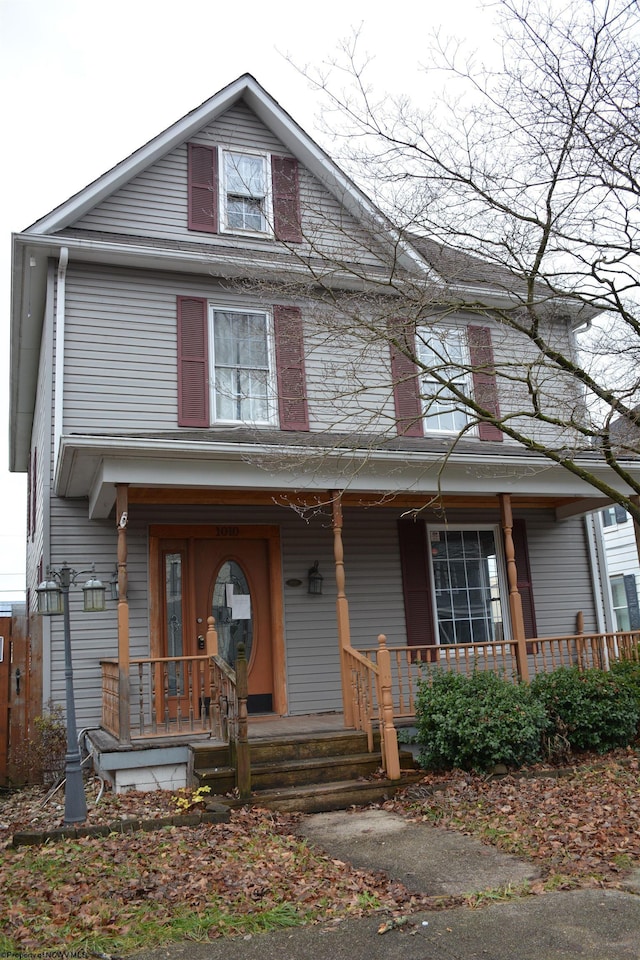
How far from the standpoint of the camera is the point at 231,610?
10.6m

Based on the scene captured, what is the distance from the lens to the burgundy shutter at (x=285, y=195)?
37.9 ft

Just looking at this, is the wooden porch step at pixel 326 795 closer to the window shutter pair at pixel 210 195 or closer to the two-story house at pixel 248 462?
the two-story house at pixel 248 462

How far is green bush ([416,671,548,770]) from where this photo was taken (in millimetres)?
7988

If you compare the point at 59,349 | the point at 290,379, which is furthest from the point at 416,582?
the point at 59,349

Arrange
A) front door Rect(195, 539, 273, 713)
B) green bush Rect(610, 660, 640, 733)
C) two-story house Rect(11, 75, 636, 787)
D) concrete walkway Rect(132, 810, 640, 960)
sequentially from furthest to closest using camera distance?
front door Rect(195, 539, 273, 713)
two-story house Rect(11, 75, 636, 787)
green bush Rect(610, 660, 640, 733)
concrete walkway Rect(132, 810, 640, 960)

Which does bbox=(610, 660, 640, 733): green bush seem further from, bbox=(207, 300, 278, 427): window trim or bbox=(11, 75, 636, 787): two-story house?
bbox=(207, 300, 278, 427): window trim

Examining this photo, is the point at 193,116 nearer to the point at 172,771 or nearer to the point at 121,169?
the point at 121,169

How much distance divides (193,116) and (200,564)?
6344 mm

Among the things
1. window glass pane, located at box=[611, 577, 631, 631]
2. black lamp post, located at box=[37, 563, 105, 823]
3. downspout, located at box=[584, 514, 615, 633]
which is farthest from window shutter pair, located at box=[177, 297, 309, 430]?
window glass pane, located at box=[611, 577, 631, 631]

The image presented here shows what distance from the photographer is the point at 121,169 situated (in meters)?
11.0

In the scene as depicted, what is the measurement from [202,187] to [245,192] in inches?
24.8

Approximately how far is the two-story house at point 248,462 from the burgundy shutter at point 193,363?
32 millimetres

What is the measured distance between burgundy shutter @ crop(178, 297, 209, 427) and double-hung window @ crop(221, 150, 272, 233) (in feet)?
4.76

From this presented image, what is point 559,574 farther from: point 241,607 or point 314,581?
point 241,607
